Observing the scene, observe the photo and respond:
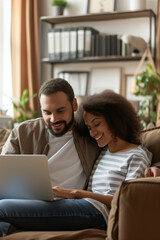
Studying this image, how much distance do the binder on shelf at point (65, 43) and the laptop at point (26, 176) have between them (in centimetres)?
267

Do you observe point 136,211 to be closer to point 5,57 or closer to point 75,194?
point 75,194

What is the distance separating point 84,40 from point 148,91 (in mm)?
830

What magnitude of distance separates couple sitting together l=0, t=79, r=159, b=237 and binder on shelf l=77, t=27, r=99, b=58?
2.10m

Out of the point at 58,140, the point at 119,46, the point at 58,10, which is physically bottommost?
the point at 58,140

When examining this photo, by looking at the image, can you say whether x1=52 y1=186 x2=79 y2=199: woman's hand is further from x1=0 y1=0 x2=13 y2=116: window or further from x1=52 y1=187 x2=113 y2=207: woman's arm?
x1=0 y1=0 x2=13 y2=116: window

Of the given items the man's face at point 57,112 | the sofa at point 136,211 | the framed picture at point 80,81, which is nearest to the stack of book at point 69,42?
the framed picture at point 80,81

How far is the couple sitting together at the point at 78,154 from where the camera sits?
5.90 ft

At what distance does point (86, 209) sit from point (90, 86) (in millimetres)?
2757

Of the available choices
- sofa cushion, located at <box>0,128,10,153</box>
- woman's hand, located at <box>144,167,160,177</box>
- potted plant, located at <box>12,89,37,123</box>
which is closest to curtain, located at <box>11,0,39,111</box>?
potted plant, located at <box>12,89,37,123</box>

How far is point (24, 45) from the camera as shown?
4633 mm

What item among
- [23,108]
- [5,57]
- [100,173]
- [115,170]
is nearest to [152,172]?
[115,170]

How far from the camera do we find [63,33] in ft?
14.3

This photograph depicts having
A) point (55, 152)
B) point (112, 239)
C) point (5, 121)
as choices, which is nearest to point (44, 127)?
point (55, 152)

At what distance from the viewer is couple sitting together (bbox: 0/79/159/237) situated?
1.80 m
